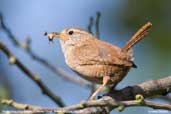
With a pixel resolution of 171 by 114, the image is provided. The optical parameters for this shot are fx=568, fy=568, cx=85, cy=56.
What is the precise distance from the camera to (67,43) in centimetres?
448

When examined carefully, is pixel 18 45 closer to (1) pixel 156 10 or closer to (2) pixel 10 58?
(2) pixel 10 58

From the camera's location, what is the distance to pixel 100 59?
394cm

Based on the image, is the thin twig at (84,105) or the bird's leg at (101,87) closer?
the thin twig at (84,105)

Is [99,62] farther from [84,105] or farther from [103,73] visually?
[84,105]

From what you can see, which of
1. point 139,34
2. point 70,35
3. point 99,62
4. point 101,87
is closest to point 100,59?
point 99,62

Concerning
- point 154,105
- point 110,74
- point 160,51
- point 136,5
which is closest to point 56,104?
point 110,74

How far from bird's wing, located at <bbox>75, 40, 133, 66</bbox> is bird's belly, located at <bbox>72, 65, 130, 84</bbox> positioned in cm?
4

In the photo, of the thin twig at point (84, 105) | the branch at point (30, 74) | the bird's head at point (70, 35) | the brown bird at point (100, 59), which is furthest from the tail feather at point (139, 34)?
the thin twig at point (84, 105)

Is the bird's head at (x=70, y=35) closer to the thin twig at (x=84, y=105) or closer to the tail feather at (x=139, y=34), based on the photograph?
the tail feather at (x=139, y=34)

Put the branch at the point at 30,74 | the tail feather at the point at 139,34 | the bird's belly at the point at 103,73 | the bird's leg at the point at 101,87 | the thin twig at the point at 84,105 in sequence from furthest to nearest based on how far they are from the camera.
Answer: the tail feather at the point at 139,34, the bird's belly at the point at 103,73, the bird's leg at the point at 101,87, the branch at the point at 30,74, the thin twig at the point at 84,105

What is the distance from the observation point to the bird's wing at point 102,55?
3.91 meters

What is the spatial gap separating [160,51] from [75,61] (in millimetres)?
1799

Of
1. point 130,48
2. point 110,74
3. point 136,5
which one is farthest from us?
point 136,5

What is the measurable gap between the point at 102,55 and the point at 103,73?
0.17 metres
